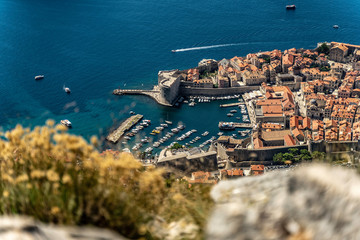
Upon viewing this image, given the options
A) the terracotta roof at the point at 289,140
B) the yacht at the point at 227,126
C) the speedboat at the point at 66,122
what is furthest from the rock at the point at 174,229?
the speedboat at the point at 66,122

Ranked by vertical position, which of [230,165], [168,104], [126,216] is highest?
[168,104]

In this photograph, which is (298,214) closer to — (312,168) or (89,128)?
(312,168)

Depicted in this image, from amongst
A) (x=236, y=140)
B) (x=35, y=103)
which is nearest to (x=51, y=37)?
(x=35, y=103)

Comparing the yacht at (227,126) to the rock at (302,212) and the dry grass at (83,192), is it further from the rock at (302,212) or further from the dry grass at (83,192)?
the rock at (302,212)

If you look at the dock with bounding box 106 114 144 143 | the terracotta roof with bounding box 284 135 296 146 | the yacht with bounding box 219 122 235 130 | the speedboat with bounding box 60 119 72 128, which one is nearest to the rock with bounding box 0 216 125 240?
the terracotta roof with bounding box 284 135 296 146

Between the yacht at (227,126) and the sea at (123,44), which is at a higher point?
the sea at (123,44)

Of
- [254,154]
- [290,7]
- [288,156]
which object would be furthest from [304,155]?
[290,7]

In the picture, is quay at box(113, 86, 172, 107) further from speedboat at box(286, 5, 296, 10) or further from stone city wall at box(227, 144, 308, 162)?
speedboat at box(286, 5, 296, 10)
